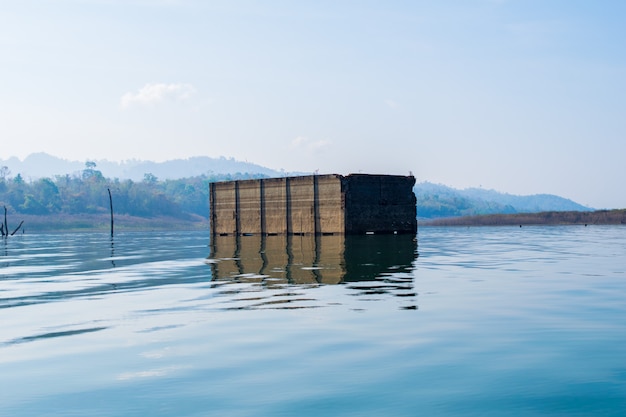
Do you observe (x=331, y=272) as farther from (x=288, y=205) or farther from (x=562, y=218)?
(x=562, y=218)

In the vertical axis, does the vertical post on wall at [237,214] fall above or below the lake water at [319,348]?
above

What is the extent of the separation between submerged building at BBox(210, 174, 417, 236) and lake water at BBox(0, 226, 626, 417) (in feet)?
174

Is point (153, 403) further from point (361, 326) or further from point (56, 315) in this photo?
point (56, 315)

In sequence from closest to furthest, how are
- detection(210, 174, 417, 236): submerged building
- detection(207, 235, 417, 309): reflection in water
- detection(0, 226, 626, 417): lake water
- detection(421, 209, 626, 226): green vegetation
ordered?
detection(0, 226, 626, 417): lake water, detection(207, 235, 417, 309): reflection in water, detection(210, 174, 417, 236): submerged building, detection(421, 209, 626, 226): green vegetation

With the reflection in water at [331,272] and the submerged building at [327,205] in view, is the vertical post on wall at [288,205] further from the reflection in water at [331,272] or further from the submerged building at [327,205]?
the reflection in water at [331,272]

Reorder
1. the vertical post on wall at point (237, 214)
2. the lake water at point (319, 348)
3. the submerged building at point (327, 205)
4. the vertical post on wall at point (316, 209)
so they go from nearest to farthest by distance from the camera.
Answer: the lake water at point (319, 348) < the submerged building at point (327, 205) < the vertical post on wall at point (316, 209) < the vertical post on wall at point (237, 214)

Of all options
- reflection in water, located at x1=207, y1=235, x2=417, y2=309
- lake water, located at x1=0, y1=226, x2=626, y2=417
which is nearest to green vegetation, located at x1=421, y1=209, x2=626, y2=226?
reflection in water, located at x1=207, y1=235, x2=417, y2=309

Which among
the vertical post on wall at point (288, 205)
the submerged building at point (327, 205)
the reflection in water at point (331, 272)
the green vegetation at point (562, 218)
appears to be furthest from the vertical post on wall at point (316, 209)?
the green vegetation at point (562, 218)

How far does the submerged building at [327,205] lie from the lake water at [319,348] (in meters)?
53.1

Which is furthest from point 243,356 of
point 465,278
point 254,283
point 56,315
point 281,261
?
point 281,261

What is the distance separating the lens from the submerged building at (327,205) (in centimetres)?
7694

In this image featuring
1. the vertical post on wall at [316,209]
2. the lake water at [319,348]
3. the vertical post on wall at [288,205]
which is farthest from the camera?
the vertical post on wall at [288,205]

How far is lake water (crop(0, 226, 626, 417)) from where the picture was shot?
28.2ft

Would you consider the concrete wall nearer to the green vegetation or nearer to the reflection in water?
the reflection in water
